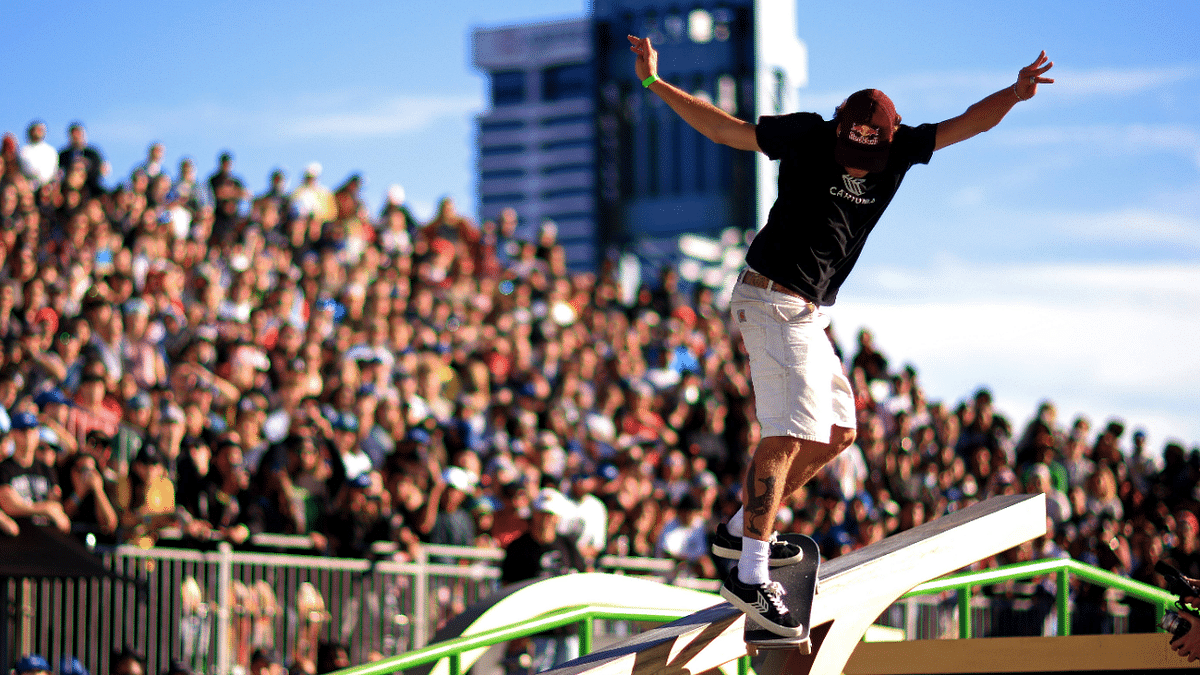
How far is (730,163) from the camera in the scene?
182 ft

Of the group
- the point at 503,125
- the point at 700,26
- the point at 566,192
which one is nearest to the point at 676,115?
the point at 700,26

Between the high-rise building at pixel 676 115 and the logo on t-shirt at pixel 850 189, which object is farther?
the high-rise building at pixel 676 115

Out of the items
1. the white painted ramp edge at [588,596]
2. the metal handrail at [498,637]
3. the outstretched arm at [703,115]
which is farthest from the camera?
the white painted ramp edge at [588,596]

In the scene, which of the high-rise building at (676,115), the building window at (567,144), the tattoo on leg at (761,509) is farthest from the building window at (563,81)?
the tattoo on leg at (761,509)

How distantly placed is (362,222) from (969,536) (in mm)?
11160

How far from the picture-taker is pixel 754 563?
17.0ft

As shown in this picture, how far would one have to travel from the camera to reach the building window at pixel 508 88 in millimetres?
110725

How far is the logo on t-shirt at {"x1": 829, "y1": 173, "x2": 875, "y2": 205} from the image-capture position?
5.16m

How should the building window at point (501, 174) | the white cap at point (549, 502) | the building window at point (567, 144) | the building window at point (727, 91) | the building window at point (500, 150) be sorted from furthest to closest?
1. the building window at point (501, 174)
2. the building window at point (500, 150)
3. the building window at point (567, 144)
4. the building window at point (727, 91)
5. the white cap at point (549, 502)

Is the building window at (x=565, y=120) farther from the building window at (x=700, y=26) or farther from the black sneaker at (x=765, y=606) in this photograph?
the black sneaker at (x=765, y=606)

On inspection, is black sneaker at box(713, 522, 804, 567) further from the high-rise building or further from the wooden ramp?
the high-rise building

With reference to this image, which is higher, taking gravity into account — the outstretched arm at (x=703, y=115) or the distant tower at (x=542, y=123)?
the distant tower at (x=542, y=123)

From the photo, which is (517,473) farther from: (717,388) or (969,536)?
(969,536)

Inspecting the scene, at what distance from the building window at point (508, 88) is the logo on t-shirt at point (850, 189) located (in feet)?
350
